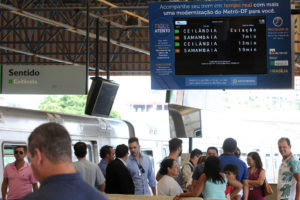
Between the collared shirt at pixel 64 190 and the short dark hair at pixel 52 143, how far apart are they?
79 mm

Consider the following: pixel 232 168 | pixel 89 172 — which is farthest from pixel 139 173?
pixel 232 168

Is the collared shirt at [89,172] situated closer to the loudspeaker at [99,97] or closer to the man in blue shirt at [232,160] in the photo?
the man in blue shirt at [232,160]

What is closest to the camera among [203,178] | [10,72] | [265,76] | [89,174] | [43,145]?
[43,145]

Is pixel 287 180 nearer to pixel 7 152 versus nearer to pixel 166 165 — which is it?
pixel 166 165

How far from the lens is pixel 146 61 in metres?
26.8

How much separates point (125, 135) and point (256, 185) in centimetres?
636

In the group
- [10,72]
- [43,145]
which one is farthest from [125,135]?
[43,145]

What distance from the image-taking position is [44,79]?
11133mm

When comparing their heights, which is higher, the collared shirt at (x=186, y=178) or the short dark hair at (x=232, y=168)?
the short dark hair at (x=232, y=168)

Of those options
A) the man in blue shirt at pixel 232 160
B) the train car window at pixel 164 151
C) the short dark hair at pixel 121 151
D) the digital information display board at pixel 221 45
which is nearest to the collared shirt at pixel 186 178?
the short dark hair at pixel 121 151

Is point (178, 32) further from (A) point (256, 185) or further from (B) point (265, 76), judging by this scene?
(A) point (256, 185)

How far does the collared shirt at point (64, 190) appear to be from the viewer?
2400mm

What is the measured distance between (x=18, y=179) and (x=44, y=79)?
126 inches

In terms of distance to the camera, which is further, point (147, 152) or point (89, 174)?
point (147, 152)
